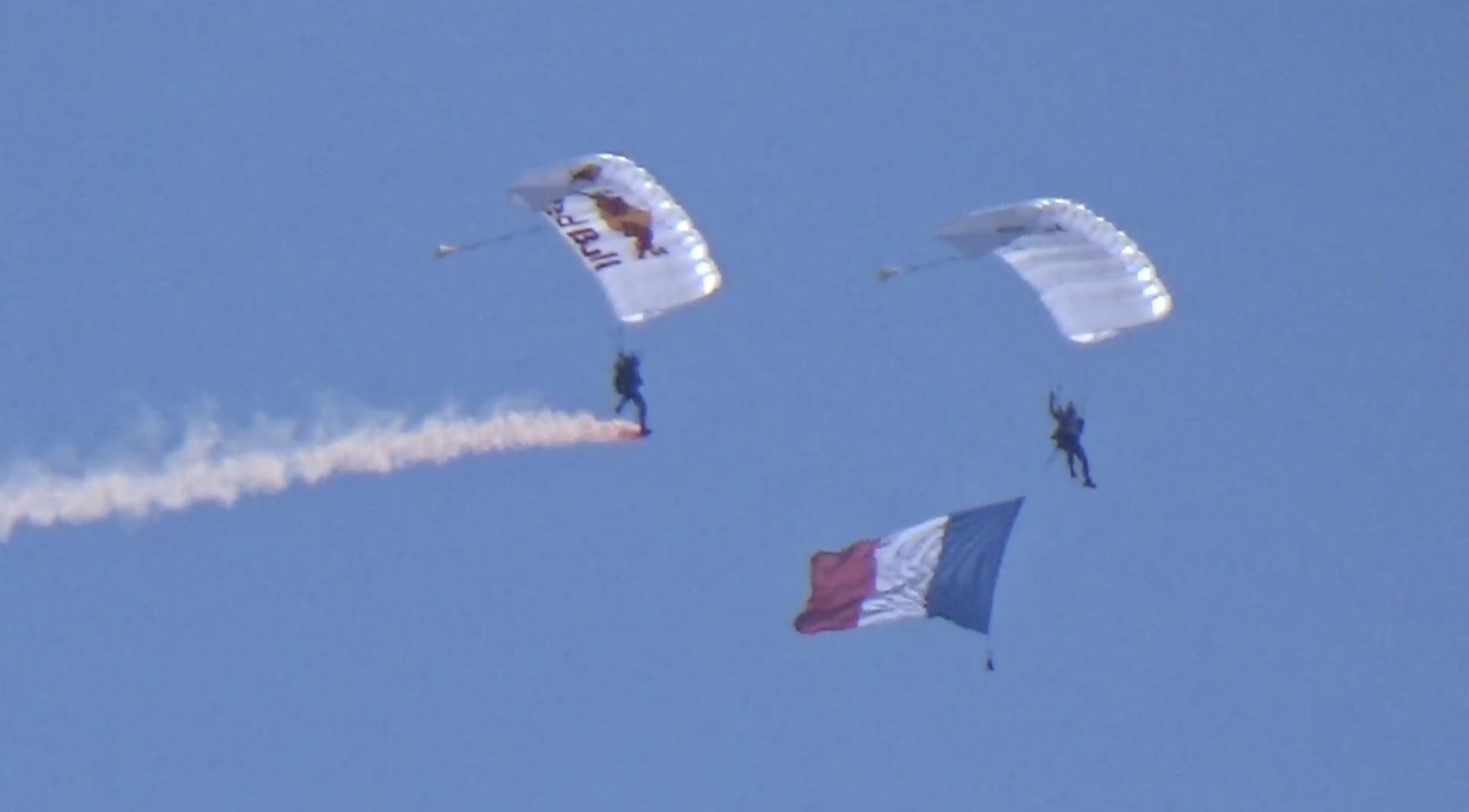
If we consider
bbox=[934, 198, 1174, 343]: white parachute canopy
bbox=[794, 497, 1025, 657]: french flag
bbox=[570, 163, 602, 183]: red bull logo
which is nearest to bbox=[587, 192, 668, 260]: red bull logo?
bbox=[570, 163, 602, 183]: red bull logo

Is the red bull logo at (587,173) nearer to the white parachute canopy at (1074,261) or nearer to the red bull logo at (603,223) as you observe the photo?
the red bull logo at (603,223)

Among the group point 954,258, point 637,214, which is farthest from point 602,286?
point 954,258

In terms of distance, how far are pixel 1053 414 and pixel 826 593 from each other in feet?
11.0

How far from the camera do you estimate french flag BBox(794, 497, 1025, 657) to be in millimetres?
36906

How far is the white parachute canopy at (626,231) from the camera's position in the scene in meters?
33.2

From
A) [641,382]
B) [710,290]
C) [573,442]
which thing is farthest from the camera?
[573,442]

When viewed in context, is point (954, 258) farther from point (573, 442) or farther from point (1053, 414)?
point (573, 442)

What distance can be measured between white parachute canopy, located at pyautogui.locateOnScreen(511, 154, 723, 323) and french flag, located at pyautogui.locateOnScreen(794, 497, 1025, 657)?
4886mm

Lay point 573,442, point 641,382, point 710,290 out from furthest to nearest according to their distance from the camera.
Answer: point 573,442, point 641,382, point 710,290

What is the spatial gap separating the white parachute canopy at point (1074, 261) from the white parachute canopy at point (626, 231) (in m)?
2.66

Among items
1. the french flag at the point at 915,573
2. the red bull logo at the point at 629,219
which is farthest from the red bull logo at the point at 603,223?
the french flag at the point at 915,573

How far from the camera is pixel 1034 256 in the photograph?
3525 centimetres

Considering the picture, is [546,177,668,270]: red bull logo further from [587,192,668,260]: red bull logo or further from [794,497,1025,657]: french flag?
[794,497,1025,657]: french flag

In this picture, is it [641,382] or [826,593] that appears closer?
[641,382]
